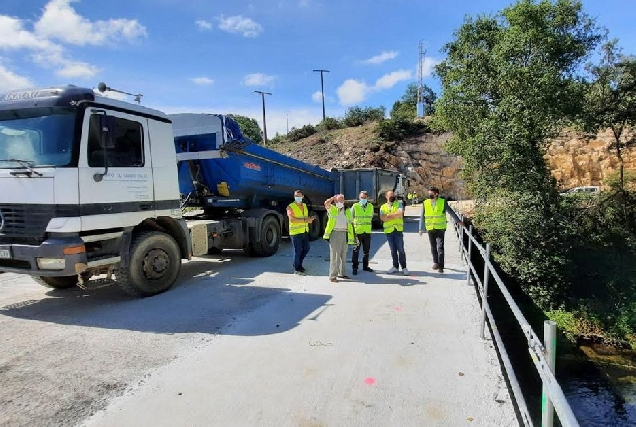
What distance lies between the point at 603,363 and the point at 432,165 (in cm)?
2829

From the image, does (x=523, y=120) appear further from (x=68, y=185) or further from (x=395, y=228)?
(x=68, y=185)

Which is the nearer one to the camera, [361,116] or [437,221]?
[437,221]

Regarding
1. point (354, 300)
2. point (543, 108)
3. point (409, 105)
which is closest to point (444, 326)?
point (354, 300)

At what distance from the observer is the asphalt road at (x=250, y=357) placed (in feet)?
10.3

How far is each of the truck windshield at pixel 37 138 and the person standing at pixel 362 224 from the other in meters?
4.54

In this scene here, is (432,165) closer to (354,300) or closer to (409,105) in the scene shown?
(409,105)

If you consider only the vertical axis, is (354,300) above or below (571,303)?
above

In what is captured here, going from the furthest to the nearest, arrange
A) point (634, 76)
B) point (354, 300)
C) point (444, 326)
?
1. point (634, 76)
2. point (354, 300)
3. point (444, 326)

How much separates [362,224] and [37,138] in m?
5.11

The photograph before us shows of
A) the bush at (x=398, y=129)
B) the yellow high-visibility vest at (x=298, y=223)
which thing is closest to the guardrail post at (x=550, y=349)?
the yellow high-visibility vest at (x=298, y=223)

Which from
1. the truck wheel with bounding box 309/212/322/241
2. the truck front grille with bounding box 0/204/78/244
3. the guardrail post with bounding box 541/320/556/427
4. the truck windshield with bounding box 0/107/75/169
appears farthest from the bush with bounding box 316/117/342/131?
the guardrail post with bounding box 541/320/556/427

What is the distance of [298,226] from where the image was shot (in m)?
7.63

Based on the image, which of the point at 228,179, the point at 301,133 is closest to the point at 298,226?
the point at 228,179

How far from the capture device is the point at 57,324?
5.11 meters
